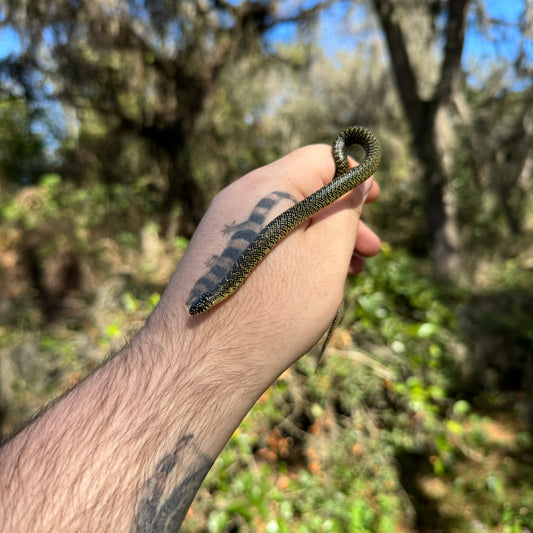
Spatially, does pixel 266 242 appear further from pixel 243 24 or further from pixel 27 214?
pixel 243 24

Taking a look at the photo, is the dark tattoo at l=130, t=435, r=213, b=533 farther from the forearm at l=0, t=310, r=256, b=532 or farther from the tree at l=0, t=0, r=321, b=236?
the tree at l=0, t=0, r=321, b=236

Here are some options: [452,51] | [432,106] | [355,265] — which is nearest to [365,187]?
[355,265]

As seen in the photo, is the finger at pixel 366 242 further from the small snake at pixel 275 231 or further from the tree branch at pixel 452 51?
the tree branch at pixel 452 51

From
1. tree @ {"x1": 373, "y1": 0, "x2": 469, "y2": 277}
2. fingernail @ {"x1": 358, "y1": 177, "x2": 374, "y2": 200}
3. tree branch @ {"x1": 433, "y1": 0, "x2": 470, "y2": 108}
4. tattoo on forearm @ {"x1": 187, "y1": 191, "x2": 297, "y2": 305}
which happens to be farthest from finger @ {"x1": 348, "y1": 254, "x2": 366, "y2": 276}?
tree branch @ {"x1": 433, "y1": 0, "x2": 470, "y2": 108}

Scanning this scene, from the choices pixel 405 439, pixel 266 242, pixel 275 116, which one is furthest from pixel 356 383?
pixel 275 116

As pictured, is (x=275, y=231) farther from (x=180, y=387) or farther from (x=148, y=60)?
(x=148, y=60)
